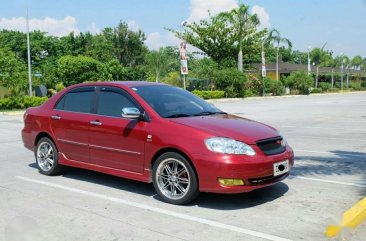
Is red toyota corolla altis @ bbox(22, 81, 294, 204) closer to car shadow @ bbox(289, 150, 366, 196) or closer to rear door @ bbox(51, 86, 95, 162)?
rear door @ bbox(51, 86, 95, 162)

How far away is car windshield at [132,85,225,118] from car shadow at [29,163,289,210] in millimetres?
1146

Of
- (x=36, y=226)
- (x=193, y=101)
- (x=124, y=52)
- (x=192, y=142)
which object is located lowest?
(x=36, y=226)

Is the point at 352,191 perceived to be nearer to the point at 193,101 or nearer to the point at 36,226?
the point at 193,101

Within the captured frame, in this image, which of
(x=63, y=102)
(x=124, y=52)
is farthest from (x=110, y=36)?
(x=63, y=102)

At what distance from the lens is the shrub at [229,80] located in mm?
42531

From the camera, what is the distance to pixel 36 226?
16.6ft

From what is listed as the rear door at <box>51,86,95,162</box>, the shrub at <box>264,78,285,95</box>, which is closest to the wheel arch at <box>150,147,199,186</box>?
the rear door at <box>51,86,95,162</box>

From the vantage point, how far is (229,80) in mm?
42469

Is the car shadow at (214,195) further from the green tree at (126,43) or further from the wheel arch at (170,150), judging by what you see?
the green tree at (126,43)

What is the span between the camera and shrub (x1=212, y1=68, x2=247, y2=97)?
42.5 m

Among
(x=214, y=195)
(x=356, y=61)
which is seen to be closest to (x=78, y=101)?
(x=214, y=195)

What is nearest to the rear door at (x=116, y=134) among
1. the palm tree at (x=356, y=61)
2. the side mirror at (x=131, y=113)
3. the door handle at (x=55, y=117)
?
the side mirror at (x=131, y=113)

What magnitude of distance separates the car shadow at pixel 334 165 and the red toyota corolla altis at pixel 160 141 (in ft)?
5.45

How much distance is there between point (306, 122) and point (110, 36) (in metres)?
48.9
